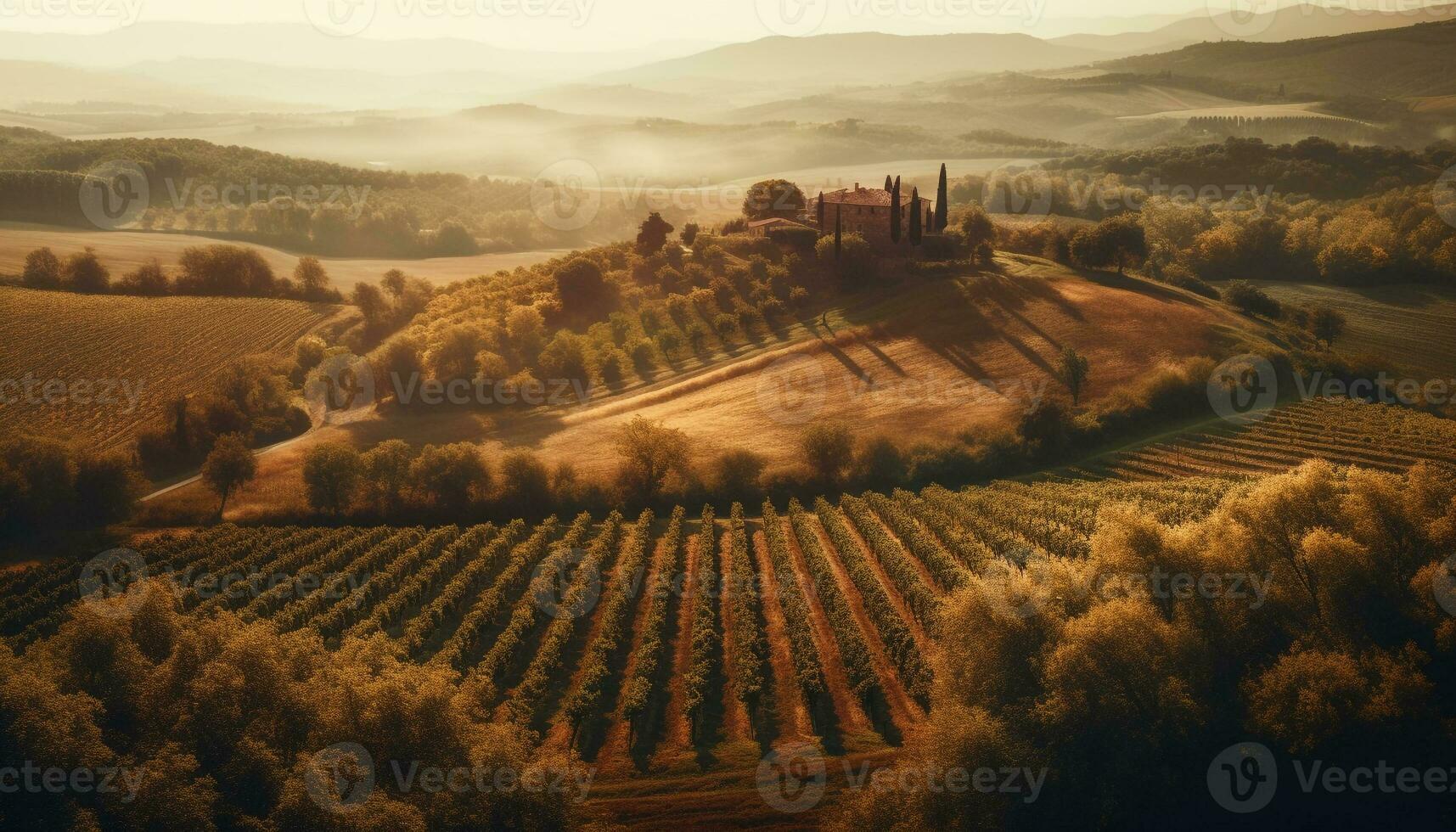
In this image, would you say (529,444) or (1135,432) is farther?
(529,444)

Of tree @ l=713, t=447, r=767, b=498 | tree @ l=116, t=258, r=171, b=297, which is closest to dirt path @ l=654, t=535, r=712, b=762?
tree @ l=713, t=447, r=767, b=498

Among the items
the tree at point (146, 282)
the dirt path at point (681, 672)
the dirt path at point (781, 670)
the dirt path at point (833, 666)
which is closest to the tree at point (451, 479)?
the dirt path at point (681, 672)

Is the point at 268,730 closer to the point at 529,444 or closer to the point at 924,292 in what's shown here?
the point at 529,444

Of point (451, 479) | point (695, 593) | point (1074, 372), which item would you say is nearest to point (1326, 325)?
point (1074, 372)

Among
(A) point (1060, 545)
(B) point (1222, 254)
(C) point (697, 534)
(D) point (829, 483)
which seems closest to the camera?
(A) point (1060, 545)

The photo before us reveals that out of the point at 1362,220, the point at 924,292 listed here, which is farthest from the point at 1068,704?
the point at 1362,220

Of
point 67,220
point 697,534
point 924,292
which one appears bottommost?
point 697,534

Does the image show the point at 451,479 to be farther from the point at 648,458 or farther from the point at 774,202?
the point at 774,202
